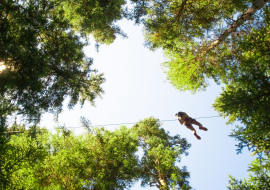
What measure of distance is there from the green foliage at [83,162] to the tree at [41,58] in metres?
1.76

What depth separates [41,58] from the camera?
5.59m

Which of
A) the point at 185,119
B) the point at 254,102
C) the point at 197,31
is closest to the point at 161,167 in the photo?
the point at 185,119

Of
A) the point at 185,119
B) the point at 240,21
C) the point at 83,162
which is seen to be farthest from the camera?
the point at 185,119

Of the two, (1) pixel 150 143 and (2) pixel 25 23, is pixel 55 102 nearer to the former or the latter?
(2) pixel 25 23

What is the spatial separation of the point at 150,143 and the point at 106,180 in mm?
4619

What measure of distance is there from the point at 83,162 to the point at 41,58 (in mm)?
5578

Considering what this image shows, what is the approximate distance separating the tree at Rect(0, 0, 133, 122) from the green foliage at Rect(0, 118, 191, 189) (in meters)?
1.76

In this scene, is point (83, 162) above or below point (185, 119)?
below

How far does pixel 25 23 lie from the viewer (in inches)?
221

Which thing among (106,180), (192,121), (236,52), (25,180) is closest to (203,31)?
(236,52)

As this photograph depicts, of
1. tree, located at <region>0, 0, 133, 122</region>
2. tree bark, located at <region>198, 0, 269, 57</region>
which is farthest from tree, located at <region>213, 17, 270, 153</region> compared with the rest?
tree, located at <region>0, 0, 133, 122</region>

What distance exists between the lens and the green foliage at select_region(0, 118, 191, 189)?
270 inches

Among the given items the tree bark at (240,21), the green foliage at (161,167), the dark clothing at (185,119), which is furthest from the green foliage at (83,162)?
the tree bark at (240,21)

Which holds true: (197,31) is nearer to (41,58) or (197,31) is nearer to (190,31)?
(190,31)
